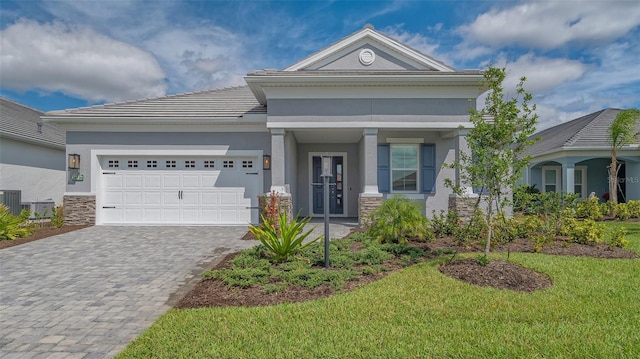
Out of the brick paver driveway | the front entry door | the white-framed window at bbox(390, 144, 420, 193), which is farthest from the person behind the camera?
the front entry door

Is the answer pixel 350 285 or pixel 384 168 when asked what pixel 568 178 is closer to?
pixel 384 168

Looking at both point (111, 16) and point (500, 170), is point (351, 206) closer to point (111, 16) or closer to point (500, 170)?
point (500, 170)

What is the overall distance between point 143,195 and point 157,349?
9.12 meters

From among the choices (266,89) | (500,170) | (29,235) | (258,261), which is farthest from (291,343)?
(29,235)

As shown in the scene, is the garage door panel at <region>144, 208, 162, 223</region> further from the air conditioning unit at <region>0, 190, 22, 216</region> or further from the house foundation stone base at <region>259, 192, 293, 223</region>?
the air conditioning unit at <region>0, 190, 22, 216</region>

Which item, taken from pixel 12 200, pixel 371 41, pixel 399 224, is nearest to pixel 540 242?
pixel 399 224

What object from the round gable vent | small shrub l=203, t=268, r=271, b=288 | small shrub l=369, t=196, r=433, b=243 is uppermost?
the round gable vent

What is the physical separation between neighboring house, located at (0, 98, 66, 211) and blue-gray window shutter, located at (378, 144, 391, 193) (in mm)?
12296

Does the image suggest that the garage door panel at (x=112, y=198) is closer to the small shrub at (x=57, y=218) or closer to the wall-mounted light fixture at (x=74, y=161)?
the wall-mounted light fixture at (x=74, y=161)

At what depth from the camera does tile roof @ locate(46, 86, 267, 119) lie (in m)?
10.5

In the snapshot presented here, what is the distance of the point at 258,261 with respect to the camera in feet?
18.2

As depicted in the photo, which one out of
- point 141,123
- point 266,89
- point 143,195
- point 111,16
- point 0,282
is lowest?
point 0,282

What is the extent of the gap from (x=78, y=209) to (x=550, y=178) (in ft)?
72.1

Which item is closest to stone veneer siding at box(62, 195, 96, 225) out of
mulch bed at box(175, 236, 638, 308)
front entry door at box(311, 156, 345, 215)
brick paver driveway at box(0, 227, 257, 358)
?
brick paver driveway at box(0, 227, 257, 358)
